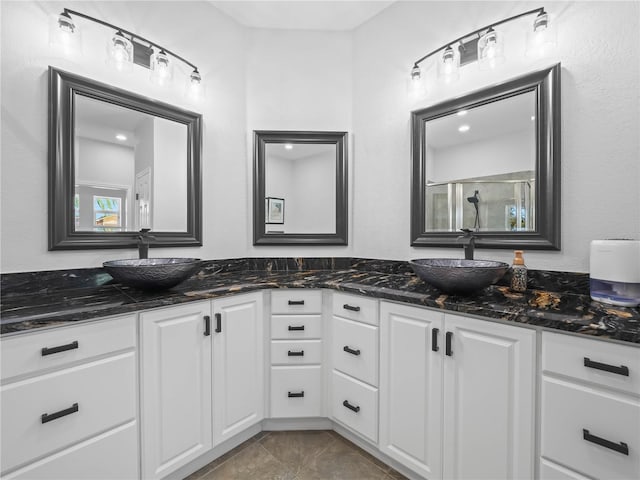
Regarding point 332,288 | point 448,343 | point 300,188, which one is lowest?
point 448,343

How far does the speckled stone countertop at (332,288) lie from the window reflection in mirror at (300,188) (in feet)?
1.39

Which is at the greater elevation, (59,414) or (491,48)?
(491,48)

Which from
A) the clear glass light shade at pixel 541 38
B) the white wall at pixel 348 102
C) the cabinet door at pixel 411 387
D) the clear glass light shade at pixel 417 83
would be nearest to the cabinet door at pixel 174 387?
the white wall at pixel 348 102

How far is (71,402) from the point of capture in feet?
3.38

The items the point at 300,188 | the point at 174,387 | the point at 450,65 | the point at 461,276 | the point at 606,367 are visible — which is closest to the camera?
the point at 606,367

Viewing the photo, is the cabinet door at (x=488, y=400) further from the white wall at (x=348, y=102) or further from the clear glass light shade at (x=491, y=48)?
the clear glass light shade at (x=491, y=48)

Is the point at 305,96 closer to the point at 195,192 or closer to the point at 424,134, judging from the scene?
the point at 424,134

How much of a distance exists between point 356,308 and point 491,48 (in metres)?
1.62

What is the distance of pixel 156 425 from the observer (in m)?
1.27

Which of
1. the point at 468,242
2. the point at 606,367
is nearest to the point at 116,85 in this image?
the point at 468,242

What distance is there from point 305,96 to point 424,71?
2.94ft

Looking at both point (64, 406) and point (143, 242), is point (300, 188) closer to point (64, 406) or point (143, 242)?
point (143, 242)

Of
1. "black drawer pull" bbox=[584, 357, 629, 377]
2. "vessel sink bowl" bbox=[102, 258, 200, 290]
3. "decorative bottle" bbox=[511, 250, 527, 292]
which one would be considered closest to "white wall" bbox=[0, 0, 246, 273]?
"vessel sink bowl" bbox=[102, 258, 200, 290]

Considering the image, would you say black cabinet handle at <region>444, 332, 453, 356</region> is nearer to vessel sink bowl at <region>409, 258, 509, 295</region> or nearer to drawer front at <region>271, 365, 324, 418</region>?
vessel sink bowl at <region>409, 258, 509, 295</region>
